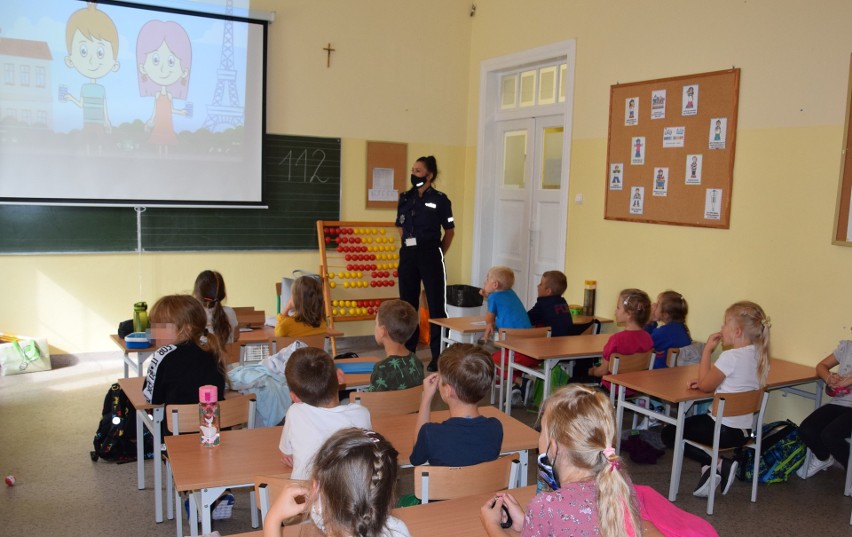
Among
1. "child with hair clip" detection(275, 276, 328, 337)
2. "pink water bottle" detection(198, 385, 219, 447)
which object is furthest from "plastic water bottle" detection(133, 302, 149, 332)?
"pink water bottle" detection(198, 385, 219, 447)

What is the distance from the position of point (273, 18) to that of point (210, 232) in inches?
80.7

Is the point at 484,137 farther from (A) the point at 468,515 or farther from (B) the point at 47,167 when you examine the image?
(A) the point at 468,515

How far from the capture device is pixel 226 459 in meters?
2.51

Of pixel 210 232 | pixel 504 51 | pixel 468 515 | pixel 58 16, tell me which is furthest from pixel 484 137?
pixel 468 515

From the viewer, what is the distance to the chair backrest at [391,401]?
10.3 ft

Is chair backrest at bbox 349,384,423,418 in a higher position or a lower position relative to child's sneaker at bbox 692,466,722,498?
higher

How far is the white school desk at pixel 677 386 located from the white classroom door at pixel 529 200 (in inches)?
94.9

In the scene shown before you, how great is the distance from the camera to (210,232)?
6727 millimetres

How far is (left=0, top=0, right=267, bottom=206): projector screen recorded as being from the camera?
5.88 meters

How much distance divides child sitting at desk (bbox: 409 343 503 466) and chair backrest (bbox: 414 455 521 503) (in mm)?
200

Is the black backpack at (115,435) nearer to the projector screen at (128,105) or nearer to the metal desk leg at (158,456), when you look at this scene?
the metal desk leg at (158,456)

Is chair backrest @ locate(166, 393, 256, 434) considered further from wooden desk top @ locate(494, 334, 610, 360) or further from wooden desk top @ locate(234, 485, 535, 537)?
wooden desk top @ locate(494, 334, 610, 360)

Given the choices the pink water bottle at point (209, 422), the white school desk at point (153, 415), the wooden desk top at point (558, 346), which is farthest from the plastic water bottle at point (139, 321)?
the wooden desk top at point (558, 346)

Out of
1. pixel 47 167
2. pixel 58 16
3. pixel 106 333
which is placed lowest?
pixel 106 333
